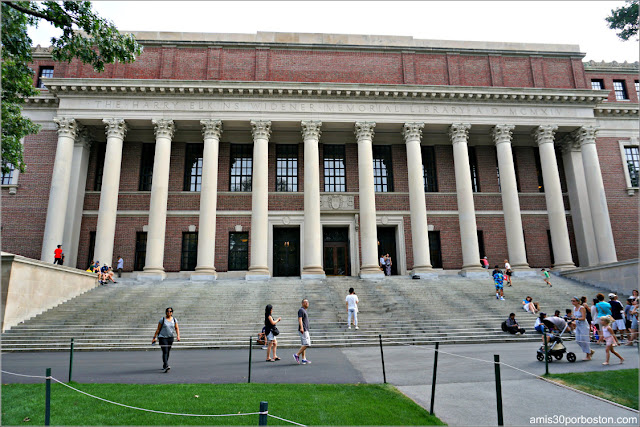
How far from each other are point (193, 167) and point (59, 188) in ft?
28.4

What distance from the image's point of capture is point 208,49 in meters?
29.7

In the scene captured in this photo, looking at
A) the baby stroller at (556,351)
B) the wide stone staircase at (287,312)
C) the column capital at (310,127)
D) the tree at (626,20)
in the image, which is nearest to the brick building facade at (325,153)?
the column capital at (310,127)

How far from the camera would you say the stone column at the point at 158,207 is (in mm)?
25094

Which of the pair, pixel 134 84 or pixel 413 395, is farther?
pixel 134 84

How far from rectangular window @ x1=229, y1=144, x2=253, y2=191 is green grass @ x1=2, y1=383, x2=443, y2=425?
74.6ft

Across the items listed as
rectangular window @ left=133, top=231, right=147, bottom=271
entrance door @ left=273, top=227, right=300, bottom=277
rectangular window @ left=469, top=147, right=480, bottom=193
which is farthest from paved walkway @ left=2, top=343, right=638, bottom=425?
rectangular window @ left=469, top=147, right=480, bottom=193

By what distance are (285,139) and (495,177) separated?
644 inches

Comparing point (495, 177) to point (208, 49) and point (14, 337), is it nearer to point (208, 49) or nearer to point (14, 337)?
point (208, 49)

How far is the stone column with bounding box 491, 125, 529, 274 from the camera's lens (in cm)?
2698

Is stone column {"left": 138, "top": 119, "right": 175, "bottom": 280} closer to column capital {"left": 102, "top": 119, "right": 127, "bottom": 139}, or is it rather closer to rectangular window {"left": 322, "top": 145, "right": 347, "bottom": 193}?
column capital {"left": 102, "top": 119, "right": 127, "bottom": 139}

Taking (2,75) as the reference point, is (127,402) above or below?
below

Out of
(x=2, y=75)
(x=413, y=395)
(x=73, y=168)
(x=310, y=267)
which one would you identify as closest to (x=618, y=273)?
(x=310, y=267)

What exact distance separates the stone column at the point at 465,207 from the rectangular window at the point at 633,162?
46.2 ft

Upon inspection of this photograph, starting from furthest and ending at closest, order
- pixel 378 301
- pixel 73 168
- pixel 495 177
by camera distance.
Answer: pixel 495 177
pixel 73 168
pixel 378 301
